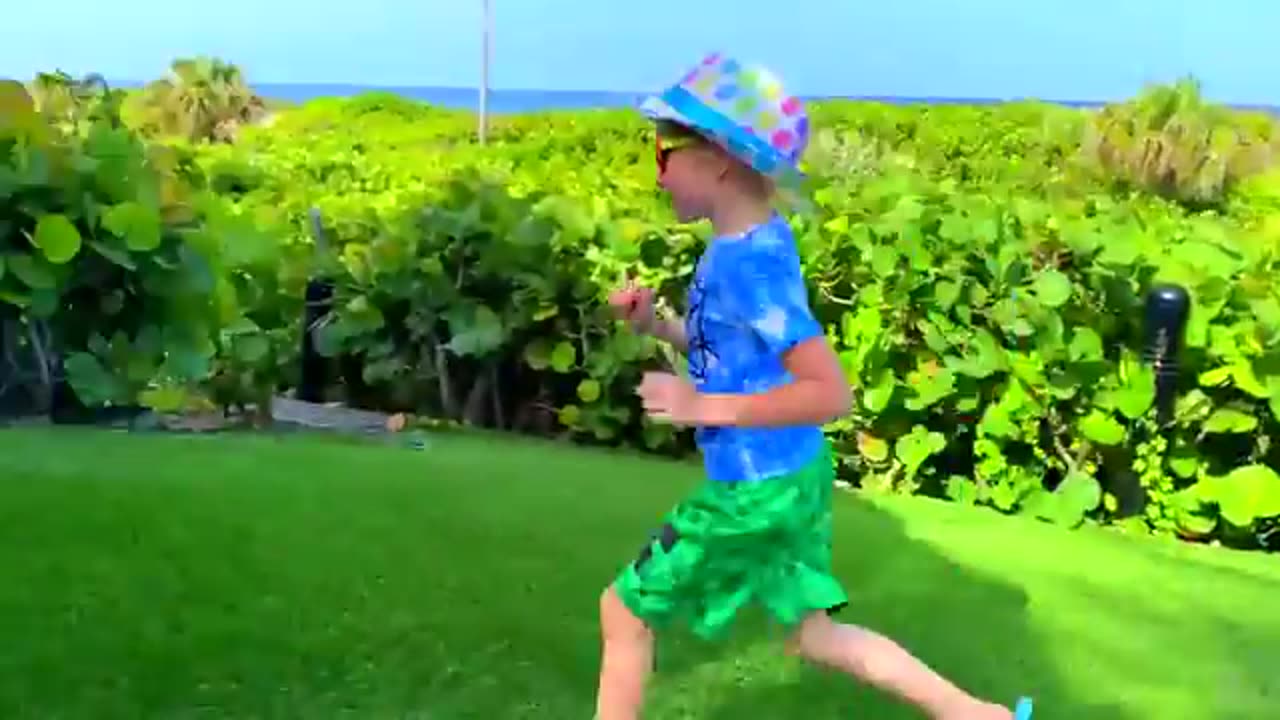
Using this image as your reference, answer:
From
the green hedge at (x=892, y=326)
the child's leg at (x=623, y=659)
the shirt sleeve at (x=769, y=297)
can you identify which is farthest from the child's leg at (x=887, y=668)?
the green hedge at (x=892, y=326)

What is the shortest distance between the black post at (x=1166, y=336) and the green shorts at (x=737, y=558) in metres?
2.76

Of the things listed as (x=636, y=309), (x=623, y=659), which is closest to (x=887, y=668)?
(x=623, y=659)

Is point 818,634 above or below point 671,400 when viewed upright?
below

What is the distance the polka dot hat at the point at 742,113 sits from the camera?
248 centimetres

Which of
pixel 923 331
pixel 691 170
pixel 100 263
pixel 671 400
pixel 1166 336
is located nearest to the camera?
pixel 671 400

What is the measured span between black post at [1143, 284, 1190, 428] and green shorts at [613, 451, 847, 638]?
109 inches

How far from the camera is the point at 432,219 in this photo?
6305 millimetres

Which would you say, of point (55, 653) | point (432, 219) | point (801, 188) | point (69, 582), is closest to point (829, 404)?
point (801, 188)

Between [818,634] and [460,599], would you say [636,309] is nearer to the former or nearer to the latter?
[818,634]

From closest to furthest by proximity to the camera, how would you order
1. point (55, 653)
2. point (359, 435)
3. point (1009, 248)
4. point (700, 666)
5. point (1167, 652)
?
1. point (55, 653)
2. point (700, 666)
3. point (1167, 652)
4. point (1009, 248)
5. point (359, 435)

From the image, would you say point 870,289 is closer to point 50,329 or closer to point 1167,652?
point 1167,652

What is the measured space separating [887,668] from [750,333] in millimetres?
595

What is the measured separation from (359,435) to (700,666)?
2668 mm

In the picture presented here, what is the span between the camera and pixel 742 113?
249 cm
